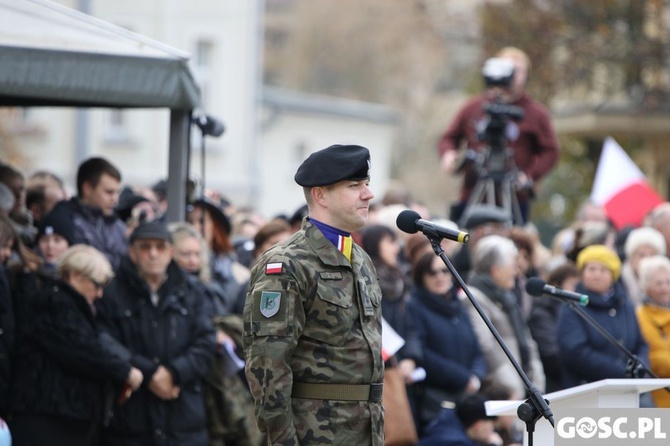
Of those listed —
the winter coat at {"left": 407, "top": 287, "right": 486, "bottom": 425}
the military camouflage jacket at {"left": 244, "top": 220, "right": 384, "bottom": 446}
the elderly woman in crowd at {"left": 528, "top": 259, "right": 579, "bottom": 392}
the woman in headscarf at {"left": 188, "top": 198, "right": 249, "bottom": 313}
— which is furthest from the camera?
the woman in headscarf at {"left": 188, "top": 198, "right": 249, "bottom": 313}

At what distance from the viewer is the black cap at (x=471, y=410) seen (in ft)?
29.5

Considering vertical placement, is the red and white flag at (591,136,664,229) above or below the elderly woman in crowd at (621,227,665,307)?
above

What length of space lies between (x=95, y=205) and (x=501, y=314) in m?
2.94

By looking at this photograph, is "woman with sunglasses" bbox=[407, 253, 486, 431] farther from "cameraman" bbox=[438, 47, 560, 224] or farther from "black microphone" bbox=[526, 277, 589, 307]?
"cameraman" bbox=[438, 47, 560, 224]

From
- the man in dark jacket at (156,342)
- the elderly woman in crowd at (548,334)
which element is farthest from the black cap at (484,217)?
the man in dark jacket at (156,342)

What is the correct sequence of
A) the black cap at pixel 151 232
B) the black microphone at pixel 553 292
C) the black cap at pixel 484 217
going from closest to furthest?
the black microphone at pixel 553 292 → the black cap at pixel 151 232 → the black cap at pixel 484 217

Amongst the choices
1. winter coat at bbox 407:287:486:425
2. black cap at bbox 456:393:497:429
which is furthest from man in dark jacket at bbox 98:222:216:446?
black cap at bbox 456:393:497:429

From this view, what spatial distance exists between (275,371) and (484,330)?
443 cm

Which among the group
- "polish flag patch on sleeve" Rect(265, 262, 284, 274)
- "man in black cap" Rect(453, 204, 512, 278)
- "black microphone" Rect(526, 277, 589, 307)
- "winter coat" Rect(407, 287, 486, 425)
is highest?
"polish flag patch on sleeve" Rect(265, 262, 284, 274)

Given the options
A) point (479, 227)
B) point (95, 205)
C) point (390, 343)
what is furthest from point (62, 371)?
point (479, 227)

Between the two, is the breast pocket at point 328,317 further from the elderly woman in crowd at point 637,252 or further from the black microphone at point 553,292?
the elderly woman in crowd at point 637,252

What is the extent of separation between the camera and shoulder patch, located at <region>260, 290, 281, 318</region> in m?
5.62

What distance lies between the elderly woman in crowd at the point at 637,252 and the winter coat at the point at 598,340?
1.49 m

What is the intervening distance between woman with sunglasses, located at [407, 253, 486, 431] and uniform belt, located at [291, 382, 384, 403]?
338cm
